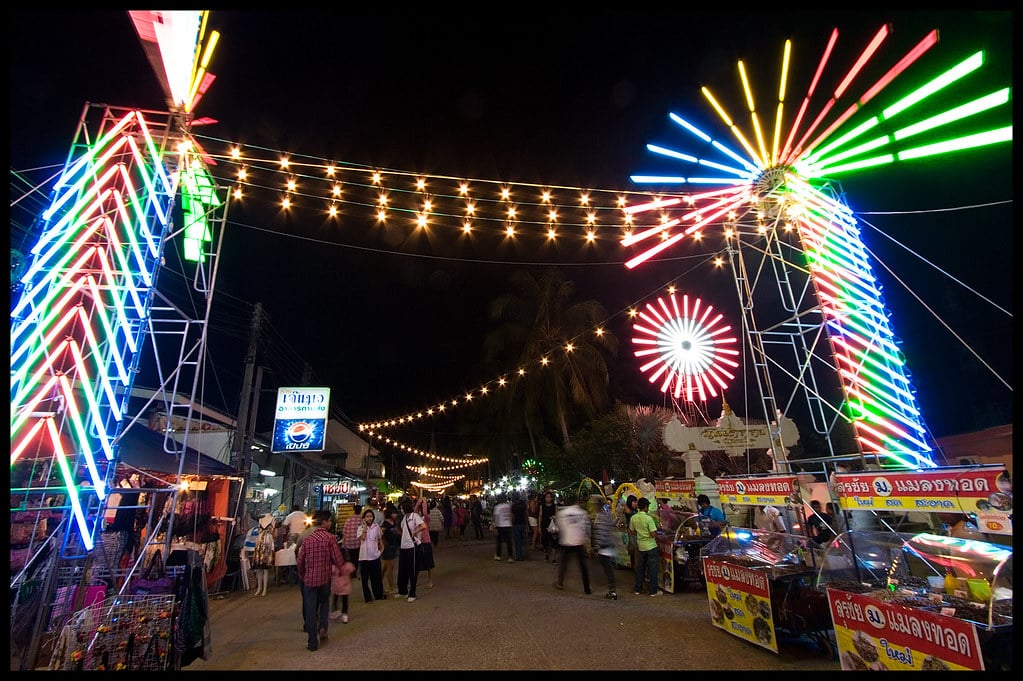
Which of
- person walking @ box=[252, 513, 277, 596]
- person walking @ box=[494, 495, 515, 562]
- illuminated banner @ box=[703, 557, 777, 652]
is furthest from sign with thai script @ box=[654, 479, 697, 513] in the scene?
person walking @ box=[252, 513, 277, 596]

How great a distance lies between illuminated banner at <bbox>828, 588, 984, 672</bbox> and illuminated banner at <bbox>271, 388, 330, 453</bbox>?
1634 centimetres

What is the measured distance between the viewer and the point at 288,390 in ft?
60.0

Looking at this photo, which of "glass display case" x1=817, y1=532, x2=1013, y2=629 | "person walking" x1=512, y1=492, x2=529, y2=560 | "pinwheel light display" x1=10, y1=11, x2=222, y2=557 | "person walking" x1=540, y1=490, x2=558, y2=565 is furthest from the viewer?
"person walking" x1=540, y1=490, x2=558, y2=565

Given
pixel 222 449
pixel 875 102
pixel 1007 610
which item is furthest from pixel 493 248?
pixel 222 449

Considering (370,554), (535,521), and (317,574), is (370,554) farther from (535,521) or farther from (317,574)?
(535,521)

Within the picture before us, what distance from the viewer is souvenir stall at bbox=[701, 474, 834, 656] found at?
17.5 ft

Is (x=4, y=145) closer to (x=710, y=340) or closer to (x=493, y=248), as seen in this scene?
(x=493, y=248)

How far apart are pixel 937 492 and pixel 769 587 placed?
1.97 metres

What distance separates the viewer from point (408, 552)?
880cm

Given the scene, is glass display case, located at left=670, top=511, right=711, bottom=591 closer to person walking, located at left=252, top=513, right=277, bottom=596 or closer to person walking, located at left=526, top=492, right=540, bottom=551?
person walking, located at left=526, top=492, right=540, bottom=551

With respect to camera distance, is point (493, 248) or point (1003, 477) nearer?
point (1003, 477)

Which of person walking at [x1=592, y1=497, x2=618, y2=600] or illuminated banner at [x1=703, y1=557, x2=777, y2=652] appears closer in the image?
illuminated banner at [x1=703, y1=557, x2=777, y2=652]

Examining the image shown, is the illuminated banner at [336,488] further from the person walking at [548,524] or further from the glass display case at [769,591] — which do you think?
the glass display case at [769,591]
